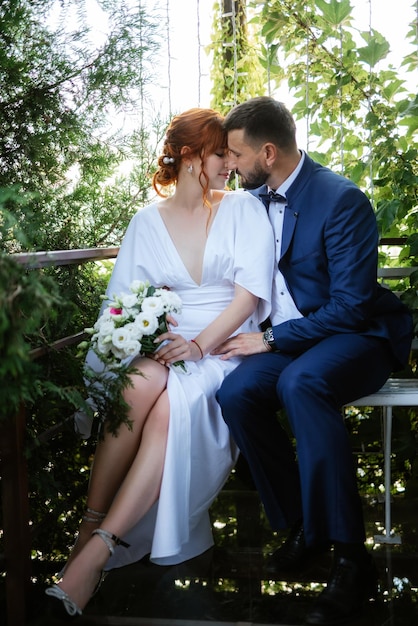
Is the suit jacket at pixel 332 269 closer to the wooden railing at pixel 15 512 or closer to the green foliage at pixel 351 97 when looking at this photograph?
the green foliage at pixel 351 97

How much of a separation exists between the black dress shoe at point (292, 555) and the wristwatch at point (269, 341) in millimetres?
602

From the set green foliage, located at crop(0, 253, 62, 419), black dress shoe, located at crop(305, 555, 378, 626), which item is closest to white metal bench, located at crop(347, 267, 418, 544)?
black dress shoe, located at crop(305, 555, 378, 626)

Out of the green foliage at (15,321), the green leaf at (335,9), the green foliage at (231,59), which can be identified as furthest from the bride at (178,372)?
the green foliage at (231,59)

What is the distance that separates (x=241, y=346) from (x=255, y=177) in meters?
0.62

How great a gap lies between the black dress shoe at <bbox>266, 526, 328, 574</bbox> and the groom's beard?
121cm

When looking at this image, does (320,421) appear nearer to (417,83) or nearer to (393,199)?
(393,199)

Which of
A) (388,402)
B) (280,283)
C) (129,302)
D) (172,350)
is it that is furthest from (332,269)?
(129,302)

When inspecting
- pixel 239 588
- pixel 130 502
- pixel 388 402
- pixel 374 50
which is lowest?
pixel 239 588

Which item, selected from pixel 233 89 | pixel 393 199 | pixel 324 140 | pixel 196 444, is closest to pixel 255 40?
pixel 233 89

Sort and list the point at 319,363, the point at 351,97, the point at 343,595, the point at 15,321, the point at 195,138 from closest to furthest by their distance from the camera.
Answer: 1. the point at 15,321
2. the point at 343,595
3. the point at 319,363
4. the point at 195,138
5. the point at 351,97

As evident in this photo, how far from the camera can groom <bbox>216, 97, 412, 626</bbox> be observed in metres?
2.27

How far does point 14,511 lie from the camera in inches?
81.2

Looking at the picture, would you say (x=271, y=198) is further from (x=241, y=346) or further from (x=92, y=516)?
(x=92, y=516)

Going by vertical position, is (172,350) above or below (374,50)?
below
